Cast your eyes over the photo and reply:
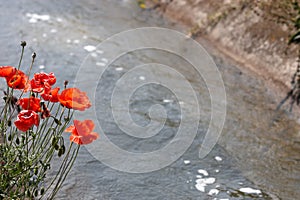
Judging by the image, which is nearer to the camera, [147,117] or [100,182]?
[100,182]

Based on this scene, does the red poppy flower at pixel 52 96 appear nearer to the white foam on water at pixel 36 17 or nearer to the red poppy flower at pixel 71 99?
the red poppy flower at pixel 71 99

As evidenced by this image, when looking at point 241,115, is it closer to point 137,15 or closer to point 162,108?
point 162,108

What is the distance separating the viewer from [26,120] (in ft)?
7.95

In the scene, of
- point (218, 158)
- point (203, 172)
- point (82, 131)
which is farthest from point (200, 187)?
point (82, 131)

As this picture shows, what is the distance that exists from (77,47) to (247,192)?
241 cm

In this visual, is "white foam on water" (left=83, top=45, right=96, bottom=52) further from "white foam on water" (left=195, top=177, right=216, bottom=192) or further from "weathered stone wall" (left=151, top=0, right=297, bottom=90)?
"white foam on water" (left=195, top=177, right=216, bottom=192)

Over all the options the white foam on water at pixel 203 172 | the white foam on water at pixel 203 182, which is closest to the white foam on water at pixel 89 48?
the white foam on water at pixel 203 172

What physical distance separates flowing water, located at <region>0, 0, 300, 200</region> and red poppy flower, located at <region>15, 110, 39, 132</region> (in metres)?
0.98

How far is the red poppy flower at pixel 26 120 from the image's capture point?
242 cm

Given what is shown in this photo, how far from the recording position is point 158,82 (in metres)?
4.98

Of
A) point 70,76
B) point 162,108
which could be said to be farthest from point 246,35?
point 70,76

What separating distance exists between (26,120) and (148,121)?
80.0 inches

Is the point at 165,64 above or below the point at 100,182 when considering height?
above

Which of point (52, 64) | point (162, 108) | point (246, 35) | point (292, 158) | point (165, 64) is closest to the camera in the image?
point (292, 158)
